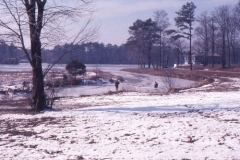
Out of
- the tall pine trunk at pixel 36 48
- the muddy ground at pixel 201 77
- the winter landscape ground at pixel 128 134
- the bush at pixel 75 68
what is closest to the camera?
the winter landscape ground at pixel 128 134

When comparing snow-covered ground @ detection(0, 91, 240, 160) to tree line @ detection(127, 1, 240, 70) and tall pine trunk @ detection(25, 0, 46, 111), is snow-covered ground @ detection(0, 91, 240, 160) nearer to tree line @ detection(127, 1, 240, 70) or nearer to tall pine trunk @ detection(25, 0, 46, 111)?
tall pine trunk @ detection(25, 0, 46, 111)

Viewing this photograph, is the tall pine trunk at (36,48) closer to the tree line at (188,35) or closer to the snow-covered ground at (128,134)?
the snow-covered ground at (128,134)

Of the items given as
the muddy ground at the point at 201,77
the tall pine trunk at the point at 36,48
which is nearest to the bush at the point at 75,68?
the muddy ground at the point at 201,77

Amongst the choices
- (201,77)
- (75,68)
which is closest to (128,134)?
(75,68)

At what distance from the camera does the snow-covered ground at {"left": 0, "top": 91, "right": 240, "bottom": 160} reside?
7.20 m

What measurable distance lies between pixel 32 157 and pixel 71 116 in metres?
4.60

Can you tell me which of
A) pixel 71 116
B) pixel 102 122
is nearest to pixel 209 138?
pixel 102 122

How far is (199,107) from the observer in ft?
40.1

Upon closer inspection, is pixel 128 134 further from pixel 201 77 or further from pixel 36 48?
pixel 201 77

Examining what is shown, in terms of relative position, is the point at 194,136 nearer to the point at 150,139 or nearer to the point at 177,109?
the point at 150,139

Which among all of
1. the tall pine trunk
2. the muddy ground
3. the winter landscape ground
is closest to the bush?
the muddy ground

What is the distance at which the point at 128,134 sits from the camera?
870cm

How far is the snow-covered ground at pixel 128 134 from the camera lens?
7.20 m

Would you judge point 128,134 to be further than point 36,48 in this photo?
No
